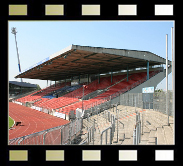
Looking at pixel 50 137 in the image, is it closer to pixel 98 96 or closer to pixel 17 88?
pixel 98 96

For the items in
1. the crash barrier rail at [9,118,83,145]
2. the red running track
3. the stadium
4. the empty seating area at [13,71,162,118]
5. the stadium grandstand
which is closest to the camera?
the crash barrier rail at [9,118,83,145]

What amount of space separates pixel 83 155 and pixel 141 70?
3121 cm

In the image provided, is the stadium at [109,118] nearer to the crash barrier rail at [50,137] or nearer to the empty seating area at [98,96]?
the crash barrier rail at [50,137]

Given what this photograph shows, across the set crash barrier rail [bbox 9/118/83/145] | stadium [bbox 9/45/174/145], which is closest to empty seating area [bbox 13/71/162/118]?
stadium [bbox 9/45/174/145]

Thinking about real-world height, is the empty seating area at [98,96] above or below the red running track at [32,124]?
above

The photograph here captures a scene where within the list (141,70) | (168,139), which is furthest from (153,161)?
(141,70)

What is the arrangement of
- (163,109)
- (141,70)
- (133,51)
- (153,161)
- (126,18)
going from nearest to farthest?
→ (153,161)
(126,18)
(163,109)
(133,51)
(141,70)

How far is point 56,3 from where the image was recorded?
10.3 ft

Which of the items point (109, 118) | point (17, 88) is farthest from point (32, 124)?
point (17, 88)

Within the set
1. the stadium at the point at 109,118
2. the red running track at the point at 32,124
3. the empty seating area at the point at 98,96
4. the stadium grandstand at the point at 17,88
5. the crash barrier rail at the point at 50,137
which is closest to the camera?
the crash barrier rail at the point at 50,137

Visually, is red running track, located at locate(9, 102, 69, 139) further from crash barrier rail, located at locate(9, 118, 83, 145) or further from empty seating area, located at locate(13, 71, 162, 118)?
crash barrier rail, located at locate(9, 118, 83, 145)

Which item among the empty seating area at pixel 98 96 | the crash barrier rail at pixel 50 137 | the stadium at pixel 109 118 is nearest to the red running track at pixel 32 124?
the stadium at pixel 109 118
